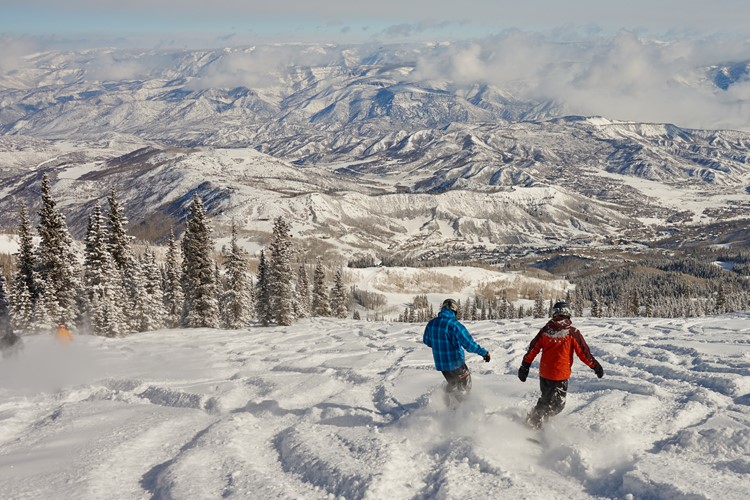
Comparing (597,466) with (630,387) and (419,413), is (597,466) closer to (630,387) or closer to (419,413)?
(419,413)

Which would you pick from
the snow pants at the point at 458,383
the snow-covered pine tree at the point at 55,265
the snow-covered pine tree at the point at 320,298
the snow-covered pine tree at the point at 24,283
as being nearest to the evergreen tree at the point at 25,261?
the snow-covered pine tree at the point at 24,283

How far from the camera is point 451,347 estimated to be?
11961 millimetres

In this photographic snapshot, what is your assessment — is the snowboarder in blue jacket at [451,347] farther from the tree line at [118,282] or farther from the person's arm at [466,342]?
the tree line at [118,282]

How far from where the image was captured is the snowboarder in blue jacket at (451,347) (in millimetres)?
11922

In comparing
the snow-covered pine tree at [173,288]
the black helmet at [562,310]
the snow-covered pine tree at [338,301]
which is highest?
the black helmet at [562,310]

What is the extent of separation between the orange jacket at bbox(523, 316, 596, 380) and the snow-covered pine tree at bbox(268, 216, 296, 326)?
4154cm

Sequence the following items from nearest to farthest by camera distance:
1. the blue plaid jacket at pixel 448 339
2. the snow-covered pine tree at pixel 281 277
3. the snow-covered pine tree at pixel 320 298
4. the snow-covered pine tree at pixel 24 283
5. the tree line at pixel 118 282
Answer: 1. the blue plaid jacket at pixel 448 339
2. the tree line at pixel 118 282
3. the snow-covered pine tree at pixel 24 283
4. the snow-covered pine tree at pixel 281 277
5. the snow-covered pine tree at pixel 320 298

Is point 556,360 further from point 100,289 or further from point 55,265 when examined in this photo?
point 55,265

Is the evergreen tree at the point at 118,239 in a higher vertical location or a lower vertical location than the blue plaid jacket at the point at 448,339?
higher

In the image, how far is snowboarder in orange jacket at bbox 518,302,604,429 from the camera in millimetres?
10938

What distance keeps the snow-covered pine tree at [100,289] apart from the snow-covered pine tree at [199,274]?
5.56m

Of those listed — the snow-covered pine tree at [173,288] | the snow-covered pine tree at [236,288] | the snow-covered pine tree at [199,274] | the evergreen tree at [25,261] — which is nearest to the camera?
the evergreen tree at [25,261]

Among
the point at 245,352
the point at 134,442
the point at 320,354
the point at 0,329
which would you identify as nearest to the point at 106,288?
the point at 0,329

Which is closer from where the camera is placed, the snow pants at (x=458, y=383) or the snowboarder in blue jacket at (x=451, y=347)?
the snowboarder in blue jacket at (x=451, y=347)
